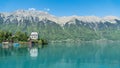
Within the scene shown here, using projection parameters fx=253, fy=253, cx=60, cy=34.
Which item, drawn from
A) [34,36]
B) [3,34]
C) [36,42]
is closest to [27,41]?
[36,42]

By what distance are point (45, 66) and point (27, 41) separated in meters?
101

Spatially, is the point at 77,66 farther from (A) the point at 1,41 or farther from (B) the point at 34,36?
(B) the point at 34,36

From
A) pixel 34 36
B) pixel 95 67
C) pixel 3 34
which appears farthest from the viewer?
pixel 34 36

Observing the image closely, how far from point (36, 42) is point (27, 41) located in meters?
5.51

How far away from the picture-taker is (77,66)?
50969mm

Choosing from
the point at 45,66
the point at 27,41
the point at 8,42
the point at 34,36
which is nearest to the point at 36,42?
the point at 27,41

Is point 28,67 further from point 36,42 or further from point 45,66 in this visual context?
point 36,42

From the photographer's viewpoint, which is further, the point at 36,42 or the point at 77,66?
the point at 36,42

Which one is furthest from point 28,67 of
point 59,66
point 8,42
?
point 8,42

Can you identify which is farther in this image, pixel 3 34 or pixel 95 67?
pixel 3 34

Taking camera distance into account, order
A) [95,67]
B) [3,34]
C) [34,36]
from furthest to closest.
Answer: [34,36], [3,34], [95,67]

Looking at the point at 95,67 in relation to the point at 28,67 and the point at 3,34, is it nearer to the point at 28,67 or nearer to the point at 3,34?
Answer: the point at 28,67

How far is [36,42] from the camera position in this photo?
501 feet

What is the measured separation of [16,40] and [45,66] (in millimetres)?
100610
